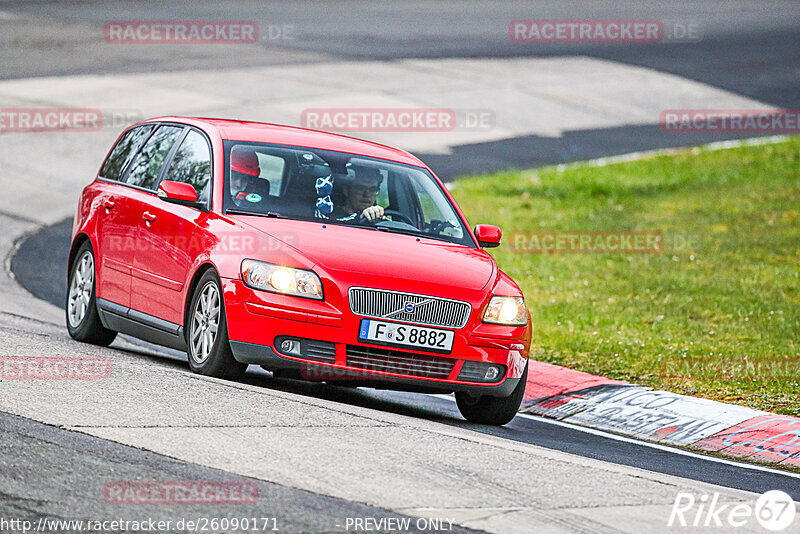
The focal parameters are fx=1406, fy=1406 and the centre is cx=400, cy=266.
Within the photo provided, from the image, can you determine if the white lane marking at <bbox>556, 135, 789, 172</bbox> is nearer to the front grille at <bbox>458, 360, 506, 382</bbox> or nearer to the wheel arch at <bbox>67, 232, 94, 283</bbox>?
the wheel arch at <bbox>67, 232, 94, 283</bbox>

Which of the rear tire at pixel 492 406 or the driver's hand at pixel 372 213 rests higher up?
the driver's hand at pixel 372 213

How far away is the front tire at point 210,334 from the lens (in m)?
8.73

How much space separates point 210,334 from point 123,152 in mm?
2706

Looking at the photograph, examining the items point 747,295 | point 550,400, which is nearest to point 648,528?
point 550,400

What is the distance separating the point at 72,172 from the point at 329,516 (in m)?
15.7

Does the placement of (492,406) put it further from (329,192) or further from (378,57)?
(378,57)

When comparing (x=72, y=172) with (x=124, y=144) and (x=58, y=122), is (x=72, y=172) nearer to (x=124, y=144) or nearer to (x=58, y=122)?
(x=58, y=122)

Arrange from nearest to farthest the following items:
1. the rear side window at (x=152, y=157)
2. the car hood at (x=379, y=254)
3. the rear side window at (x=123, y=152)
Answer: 1. the car hood at (x=379, y=254)
2. the rear side window at (x=152, y=157)
3. the rear side window at (x=123, y=152)

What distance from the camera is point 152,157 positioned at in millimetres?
10531

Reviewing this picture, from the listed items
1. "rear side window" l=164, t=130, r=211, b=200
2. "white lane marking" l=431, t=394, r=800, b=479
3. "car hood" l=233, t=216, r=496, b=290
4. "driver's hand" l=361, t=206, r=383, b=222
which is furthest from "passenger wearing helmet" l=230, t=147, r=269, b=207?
"white lane marking" l=431, t=394, r=800, b=479

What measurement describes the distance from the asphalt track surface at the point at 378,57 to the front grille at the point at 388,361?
0.60 metres

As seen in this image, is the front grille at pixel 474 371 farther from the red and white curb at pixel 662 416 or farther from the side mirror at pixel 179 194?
the side mirror at pixel 179 194

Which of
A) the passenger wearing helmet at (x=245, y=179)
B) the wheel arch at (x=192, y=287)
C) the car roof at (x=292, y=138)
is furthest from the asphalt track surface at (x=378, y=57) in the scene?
the car roof at (x=292, y=138)

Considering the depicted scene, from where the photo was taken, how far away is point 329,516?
585 centimetres
